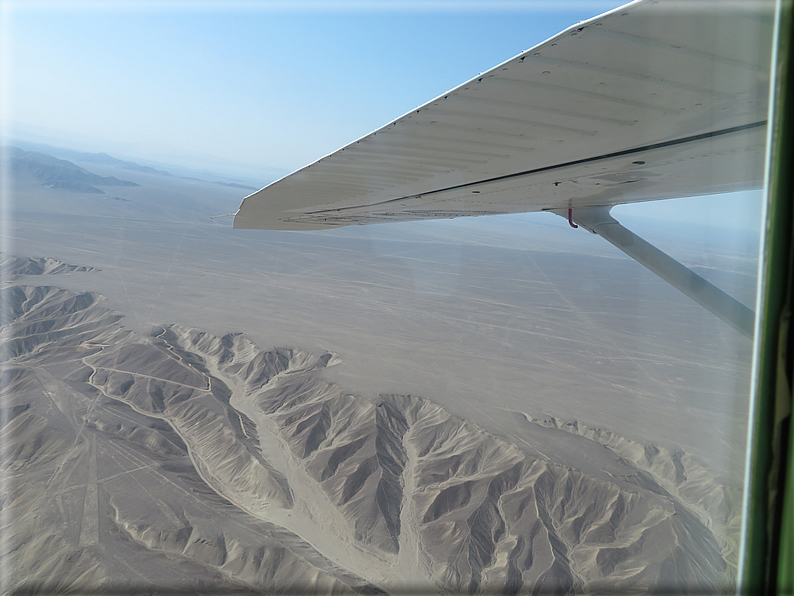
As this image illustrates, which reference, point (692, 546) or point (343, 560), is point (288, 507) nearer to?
point (343, 560)

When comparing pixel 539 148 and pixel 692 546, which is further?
pixel 692 546

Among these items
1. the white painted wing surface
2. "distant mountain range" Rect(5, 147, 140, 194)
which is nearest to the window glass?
the white painted wing surface

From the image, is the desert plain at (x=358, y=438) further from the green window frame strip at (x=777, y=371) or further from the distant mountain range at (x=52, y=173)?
the distant mountain range at (x=52, y=173)

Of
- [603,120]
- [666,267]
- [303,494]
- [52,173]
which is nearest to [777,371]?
[603,120]

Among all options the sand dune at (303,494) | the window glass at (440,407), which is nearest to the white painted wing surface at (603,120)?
the window glass at (440,407)

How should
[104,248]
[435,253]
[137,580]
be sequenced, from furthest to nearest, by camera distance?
[435,253] < [104,248] < [137,580]

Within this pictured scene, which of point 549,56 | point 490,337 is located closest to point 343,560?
point 549,56
